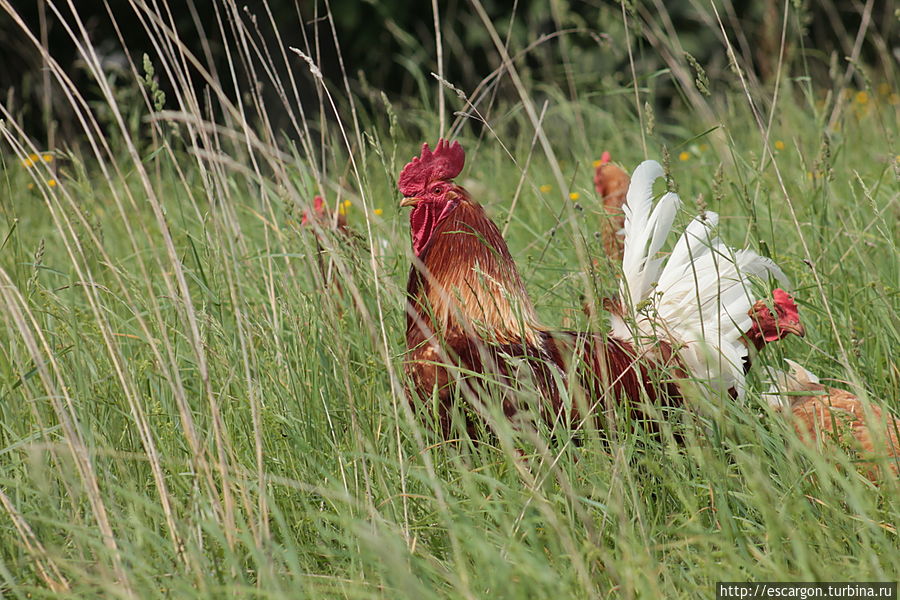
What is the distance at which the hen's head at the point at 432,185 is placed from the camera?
254 cm

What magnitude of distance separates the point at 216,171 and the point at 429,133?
2578 mm

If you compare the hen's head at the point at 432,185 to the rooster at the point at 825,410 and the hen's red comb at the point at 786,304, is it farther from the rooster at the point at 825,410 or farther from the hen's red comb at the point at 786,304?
the rooster at the point at 825,410

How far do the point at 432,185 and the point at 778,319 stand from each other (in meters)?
1.00

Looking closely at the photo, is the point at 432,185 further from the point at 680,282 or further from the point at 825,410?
the point at 825,410

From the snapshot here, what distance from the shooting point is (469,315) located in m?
2.44

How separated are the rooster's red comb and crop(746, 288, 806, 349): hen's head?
0.92m

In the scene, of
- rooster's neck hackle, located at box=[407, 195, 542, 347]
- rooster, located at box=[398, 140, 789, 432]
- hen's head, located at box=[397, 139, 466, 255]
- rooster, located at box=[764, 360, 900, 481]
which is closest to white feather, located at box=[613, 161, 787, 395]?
rooster, located at box=[398, 140, 789, 432]

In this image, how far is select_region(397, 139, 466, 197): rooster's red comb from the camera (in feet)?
8.41

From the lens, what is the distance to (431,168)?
2.56 meters

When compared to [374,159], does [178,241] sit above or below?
above

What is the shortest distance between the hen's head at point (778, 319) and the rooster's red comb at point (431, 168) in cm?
92

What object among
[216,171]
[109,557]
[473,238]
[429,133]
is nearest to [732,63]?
[473,238]

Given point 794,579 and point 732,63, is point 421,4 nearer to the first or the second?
point 732,63

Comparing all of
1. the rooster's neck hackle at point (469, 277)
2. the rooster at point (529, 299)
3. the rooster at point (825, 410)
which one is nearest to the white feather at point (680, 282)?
the rooster at point (529, 299)
